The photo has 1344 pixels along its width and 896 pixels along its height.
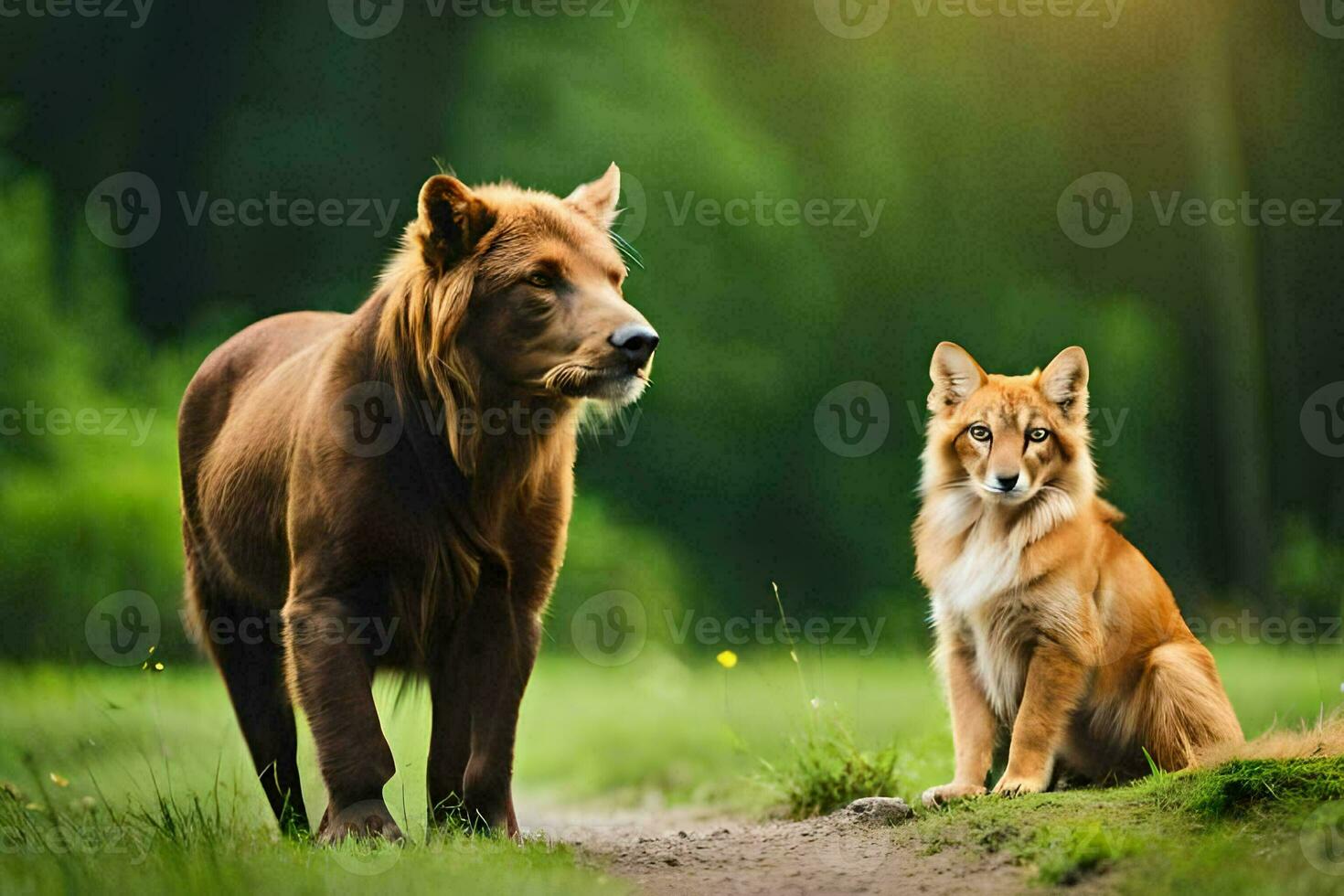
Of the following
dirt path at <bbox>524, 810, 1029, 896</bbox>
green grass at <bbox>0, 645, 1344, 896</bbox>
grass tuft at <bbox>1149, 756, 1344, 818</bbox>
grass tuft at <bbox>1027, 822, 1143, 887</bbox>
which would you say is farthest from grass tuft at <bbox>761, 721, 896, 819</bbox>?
grass tuft at <bbox>1027, 822, 1143, 887</bbox>

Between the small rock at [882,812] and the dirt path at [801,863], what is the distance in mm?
36

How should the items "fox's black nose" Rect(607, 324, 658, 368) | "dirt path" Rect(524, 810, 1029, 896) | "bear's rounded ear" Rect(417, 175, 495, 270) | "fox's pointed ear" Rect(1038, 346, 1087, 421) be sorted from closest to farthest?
"dirt path" Rect(524, 810, 1029, 896) < "fox's black nose" Rect(607, 324, 658, 368) < "bear's rounded ear" Rect(417, 175, 495, 270) < "fox's pointed ear" Rect(1038, 346, 1087, 421)

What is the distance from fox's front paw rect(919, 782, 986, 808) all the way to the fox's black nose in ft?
5.52

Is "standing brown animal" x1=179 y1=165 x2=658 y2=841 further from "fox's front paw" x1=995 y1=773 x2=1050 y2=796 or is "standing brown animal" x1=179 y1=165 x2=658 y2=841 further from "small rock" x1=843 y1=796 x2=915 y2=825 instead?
"fox's front paw" x1=995 y1=773 x2=1050 y2=796

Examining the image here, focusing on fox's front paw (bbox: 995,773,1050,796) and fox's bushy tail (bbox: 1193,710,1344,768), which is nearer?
fox's bushy tail (bbox: 1193,710,1344,768)

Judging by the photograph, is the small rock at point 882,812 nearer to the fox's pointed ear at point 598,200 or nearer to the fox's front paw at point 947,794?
the fox's front paw at point 947,794

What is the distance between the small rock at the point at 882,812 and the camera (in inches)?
188

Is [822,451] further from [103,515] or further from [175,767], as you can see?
[175,767]

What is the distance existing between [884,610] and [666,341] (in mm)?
2877

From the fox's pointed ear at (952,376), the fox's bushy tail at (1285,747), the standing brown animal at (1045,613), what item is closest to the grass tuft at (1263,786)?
the fox's bushy tail at (1285,747)

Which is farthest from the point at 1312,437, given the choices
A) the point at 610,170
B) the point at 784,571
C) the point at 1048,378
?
the point at 610,170

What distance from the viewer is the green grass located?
3.97 metres

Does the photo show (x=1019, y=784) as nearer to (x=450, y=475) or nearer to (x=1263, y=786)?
(x=1263, y=786)

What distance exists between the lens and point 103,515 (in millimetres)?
9727
